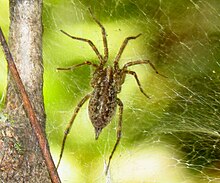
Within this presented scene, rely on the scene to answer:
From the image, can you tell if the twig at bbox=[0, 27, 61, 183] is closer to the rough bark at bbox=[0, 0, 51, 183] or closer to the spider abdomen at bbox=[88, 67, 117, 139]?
the rough bark at bbox=[0, 0, 51, 183]

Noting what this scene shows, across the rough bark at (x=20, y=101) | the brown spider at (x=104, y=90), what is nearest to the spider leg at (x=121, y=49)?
the brown spider at (x=104, y=90)

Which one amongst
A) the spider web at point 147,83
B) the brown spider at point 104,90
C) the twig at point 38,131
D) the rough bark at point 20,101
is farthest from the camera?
the brown spider at point 104,90

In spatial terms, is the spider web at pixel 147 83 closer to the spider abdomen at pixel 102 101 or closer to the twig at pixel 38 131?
the spider abdomen at pixel 102 101

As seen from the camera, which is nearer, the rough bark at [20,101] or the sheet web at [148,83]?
the rough bark at [20,101]

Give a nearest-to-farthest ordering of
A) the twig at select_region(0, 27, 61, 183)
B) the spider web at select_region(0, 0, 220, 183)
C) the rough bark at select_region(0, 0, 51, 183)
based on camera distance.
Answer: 1. the twig at select_region(0, 27, 61, 183)
2. the rough bark at select_region(0, 0, 51, 183)
3. the spider web at select_region(0, 0, 220, 183)

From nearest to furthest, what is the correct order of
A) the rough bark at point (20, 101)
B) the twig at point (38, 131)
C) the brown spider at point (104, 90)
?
the twig at point (38, 131)
the rough bark at point (20, 101)
the brown spider at point (104, 90)

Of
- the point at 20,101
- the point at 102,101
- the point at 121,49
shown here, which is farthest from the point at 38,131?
the point at 121,49

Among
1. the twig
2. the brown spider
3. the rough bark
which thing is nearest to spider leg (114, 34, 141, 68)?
the brown spider
